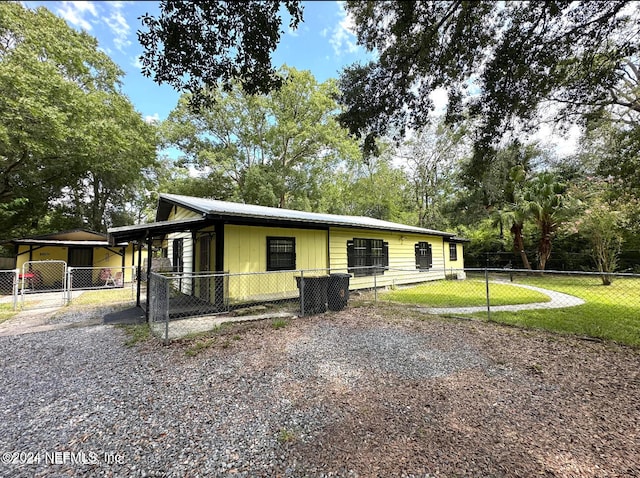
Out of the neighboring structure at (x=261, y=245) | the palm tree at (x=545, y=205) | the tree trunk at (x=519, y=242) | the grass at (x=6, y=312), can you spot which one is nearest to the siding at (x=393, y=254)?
the neighboring structure at (x=261, y=245)

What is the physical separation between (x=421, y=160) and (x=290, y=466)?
27006mm

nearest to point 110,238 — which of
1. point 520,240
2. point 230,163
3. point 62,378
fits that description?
point 62,378

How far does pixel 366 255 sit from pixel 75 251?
1554 cm

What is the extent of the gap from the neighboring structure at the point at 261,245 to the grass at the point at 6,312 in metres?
3.53

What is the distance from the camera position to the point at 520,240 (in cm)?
1767

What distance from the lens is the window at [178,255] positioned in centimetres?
1054

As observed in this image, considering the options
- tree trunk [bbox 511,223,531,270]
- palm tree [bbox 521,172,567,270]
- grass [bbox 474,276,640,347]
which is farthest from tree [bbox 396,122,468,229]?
grass [bbox 474,276,640,347]

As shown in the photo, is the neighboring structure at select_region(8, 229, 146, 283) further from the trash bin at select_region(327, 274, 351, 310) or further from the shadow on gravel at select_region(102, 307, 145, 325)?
the trash bin at select_region(327, 274, 351, 310)

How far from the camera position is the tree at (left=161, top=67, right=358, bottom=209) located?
2119cm

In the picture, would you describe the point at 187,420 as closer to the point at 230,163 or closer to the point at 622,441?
the point at 622,441

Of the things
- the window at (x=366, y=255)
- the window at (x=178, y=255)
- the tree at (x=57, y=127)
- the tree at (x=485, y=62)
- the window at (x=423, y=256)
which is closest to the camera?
the tree at (x=485, y=62)

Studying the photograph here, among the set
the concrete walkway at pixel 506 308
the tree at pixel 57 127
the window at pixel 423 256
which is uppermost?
the tree at pixel 57 127

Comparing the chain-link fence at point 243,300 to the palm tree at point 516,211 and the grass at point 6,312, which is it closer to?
the grass at point 6,312

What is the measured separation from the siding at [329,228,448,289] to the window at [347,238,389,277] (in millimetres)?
183
